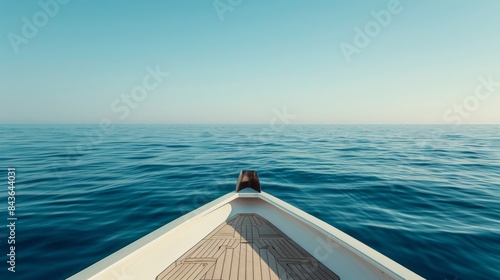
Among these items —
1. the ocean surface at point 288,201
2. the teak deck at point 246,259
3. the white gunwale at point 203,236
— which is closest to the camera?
the white gunwale at point 203,236

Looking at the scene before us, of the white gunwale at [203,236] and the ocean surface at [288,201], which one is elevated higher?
the white gunwale at [203,236]

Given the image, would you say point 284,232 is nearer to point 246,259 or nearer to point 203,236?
point 246,259

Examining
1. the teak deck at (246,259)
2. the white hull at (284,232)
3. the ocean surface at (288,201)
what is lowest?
the ocean surface at (288,201)

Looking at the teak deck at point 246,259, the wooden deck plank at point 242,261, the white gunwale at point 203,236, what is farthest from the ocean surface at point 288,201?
the wooden deck plank at point 242,261

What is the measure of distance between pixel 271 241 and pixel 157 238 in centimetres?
206

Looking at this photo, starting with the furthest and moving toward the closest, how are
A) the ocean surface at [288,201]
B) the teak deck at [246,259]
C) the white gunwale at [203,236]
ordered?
1. the ocean surface at [288,201]
2. the teak deck at [246,259]
3. the white gunwale at [203,236]

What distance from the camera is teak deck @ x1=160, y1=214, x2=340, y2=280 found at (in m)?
3.15

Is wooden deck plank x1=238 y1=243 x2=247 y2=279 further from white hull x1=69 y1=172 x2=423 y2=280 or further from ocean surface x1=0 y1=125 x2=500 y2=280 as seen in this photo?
ocean surface x1=0 y1=125 x2=500 y2=280

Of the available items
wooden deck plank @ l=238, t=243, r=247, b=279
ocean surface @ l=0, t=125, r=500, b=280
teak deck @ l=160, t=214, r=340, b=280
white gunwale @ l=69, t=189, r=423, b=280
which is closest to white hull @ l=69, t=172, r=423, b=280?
white gunwale @ l=69, t=189, r=423, b=280

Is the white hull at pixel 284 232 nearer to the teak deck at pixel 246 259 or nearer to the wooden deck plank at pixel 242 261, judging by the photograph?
the teak deck at pixel 246 259

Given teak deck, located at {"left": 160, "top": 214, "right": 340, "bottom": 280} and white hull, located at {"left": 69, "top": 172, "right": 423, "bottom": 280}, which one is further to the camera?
teak deck, located at {"left": 160, "top": 214, "right": 340, "bottom": 280}

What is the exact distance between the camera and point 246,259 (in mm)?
3539

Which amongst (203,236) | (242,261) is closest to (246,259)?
(242,261)

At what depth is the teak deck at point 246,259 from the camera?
315 centimetres
